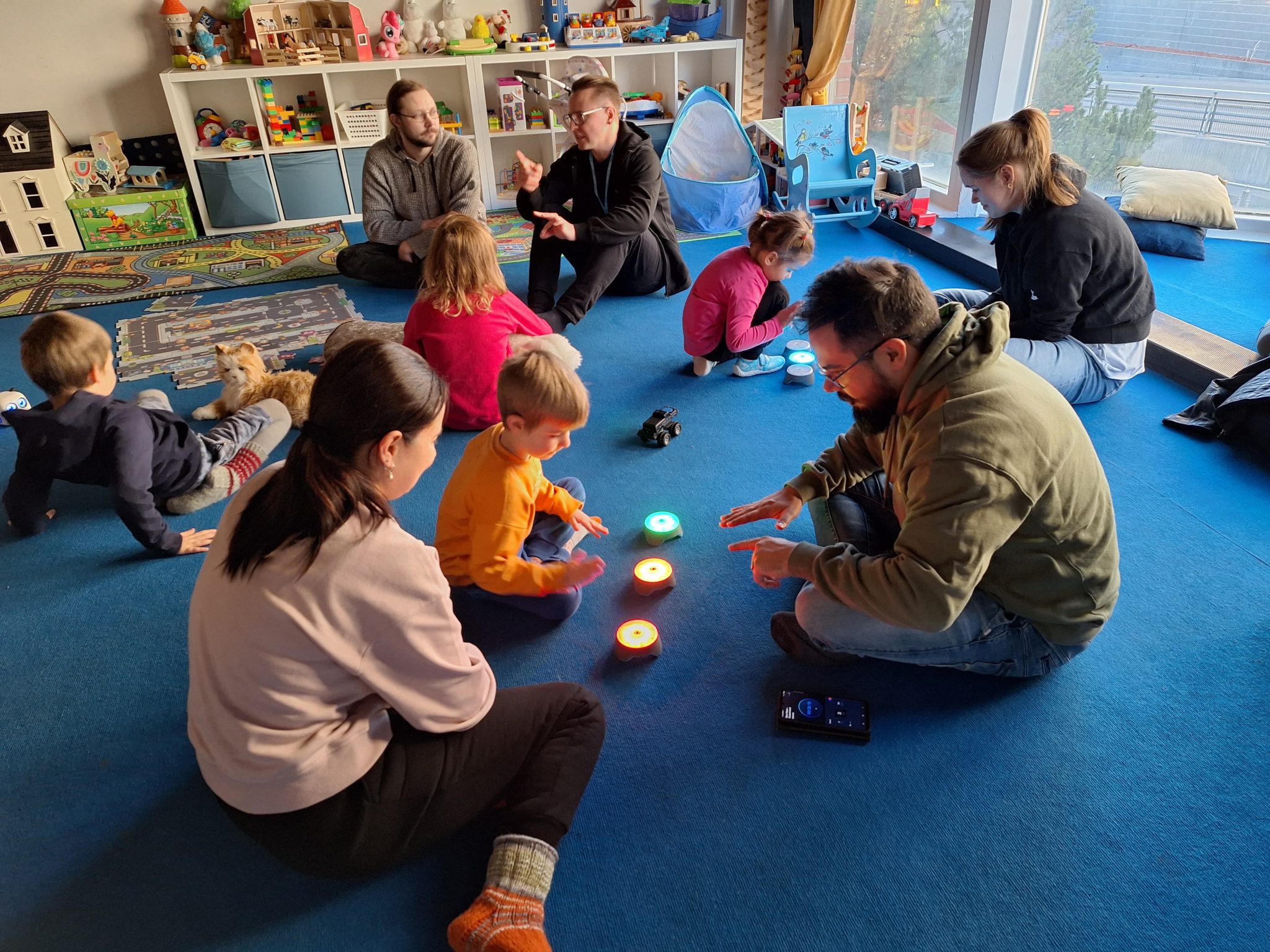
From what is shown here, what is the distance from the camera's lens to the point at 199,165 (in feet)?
16.0

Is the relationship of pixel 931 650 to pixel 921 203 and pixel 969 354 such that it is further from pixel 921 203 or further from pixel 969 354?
pixel 921 203

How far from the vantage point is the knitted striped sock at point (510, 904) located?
1309mm

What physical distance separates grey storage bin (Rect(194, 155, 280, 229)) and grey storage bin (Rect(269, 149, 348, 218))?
8cm

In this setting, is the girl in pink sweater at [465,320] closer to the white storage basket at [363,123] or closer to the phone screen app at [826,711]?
the phone screen app at [826,711]

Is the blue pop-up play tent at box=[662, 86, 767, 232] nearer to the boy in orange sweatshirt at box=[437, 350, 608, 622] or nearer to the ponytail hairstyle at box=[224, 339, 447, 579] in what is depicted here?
the boy in orange sweatshirt at box=[437, 350, 608, 622]

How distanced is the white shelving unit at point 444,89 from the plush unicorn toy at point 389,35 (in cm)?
9

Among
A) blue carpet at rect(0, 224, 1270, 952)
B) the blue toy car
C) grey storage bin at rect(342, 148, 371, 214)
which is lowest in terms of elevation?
blue carpet at rect(0, 224, 1270, 952)

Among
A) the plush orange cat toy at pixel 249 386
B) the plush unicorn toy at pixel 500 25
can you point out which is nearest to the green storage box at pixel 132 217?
the plush unicorn toy at pixel 500 25

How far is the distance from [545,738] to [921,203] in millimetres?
4081

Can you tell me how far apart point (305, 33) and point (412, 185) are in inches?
78.7

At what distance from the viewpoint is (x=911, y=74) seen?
5.10 metres

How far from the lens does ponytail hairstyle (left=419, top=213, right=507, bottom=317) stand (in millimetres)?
2641

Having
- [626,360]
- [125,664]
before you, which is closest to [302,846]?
[125,664]

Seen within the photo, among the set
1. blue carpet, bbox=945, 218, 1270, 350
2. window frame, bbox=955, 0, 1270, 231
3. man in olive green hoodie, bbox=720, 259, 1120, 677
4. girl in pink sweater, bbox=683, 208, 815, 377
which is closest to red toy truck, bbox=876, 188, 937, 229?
window frame, bbox=955, 0, 1270, 231
